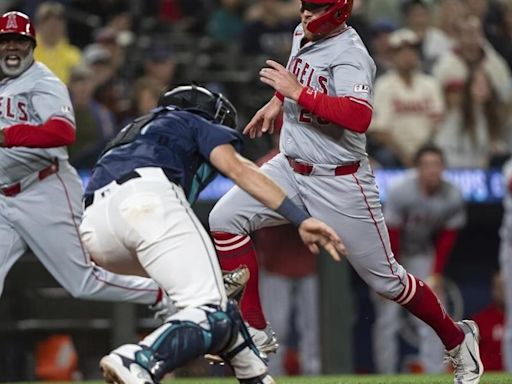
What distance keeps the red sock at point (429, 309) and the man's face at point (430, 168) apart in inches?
175

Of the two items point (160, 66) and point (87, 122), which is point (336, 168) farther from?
point (160, 66)

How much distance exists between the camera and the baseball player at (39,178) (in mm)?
7977

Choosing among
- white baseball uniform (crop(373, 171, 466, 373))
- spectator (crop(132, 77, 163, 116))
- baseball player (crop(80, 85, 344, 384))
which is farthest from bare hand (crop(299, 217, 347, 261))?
spectator (crop(132, 77, 163, 116))

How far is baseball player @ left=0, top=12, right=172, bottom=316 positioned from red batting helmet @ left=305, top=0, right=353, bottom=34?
1.84m

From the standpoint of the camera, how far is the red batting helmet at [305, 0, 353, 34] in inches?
267

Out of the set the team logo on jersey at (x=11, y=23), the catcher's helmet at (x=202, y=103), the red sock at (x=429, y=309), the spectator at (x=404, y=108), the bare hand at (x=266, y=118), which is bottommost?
the spectator at (x=404, y=108)

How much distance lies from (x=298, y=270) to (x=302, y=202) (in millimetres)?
4687

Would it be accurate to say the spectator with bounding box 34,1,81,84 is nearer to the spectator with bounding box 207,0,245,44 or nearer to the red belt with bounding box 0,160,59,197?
the spectator with bounding box 207,0,245,44

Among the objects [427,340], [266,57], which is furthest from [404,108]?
[427,340]

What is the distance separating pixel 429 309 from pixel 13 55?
3.01m

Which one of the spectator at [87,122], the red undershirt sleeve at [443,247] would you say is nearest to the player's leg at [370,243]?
the red undershirt sleeve at [443,247]

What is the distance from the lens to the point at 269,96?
1241 cm

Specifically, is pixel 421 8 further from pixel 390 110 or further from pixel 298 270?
pixel 298 270

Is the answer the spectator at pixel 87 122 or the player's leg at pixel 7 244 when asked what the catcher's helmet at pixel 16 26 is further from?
the spectator at pixel 87 122
